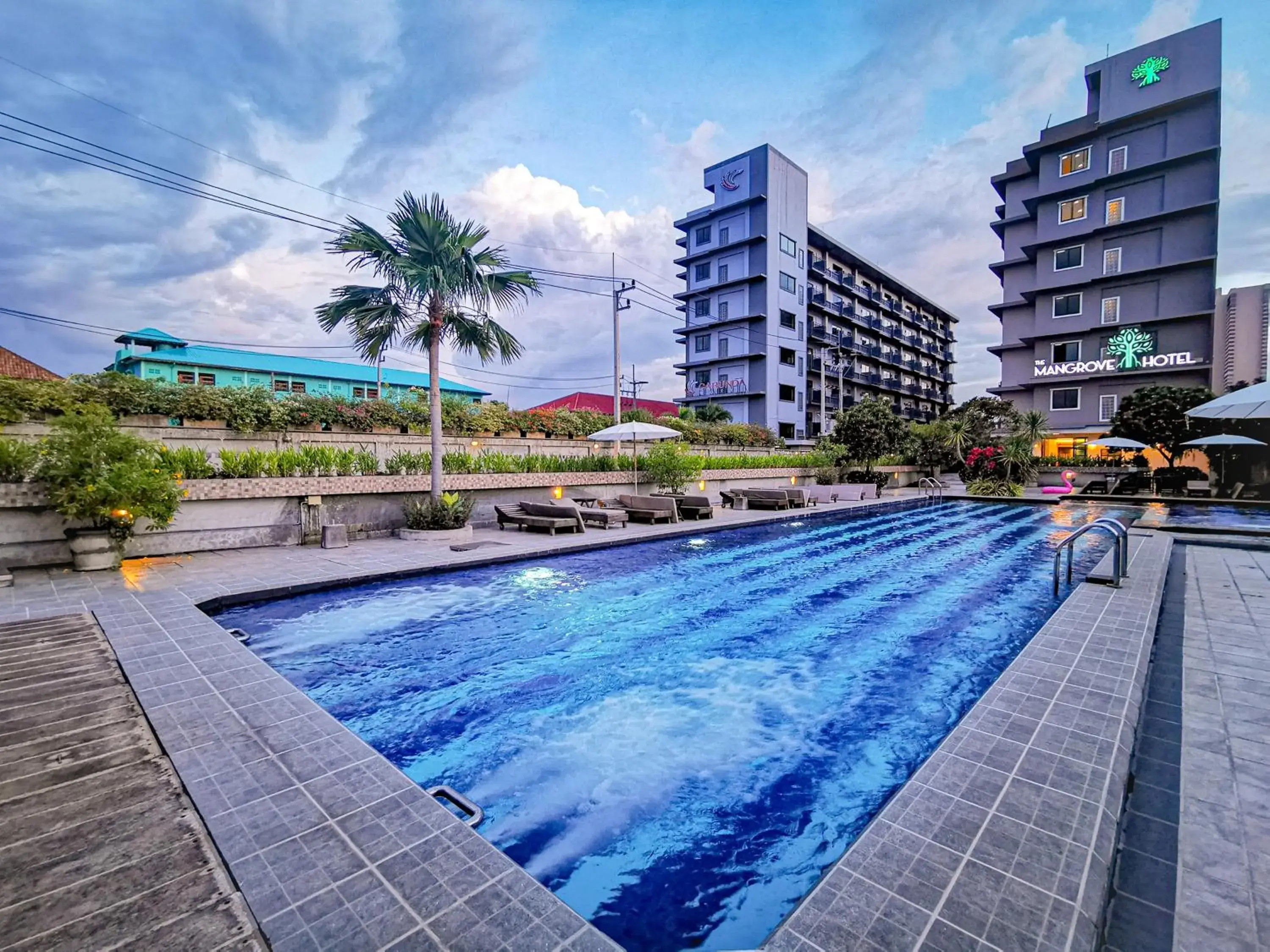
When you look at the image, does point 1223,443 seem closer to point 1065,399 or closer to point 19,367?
point 1065,399

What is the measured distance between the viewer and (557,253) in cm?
2150

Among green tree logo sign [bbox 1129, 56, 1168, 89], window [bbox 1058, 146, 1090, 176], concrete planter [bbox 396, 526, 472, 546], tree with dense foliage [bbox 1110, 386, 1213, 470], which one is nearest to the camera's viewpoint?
concrete planter [bbox 396, 526, 472, 546]

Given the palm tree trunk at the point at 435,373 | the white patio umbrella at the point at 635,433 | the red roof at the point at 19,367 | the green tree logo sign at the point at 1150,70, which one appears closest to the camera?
the palm tree trunk at the point at 435,373

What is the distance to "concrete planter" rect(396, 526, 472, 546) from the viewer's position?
1111 cm

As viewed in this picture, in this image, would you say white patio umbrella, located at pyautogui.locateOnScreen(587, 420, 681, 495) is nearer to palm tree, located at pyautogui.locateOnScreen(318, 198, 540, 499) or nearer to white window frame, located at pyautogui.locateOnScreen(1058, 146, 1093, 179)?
palm tree, located at pyautogui.locateOnScreen(318, 198, 540, 499)

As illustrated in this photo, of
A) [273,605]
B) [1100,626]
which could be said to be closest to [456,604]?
[273,605]

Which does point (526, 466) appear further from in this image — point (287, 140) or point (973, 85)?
point (973, 85)

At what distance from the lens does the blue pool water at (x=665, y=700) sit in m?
2.81

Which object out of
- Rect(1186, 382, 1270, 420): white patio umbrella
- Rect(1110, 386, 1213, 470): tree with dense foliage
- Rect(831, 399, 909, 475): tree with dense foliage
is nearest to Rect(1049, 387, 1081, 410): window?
Rect(1110, 386, 1213, 470): tree with dense foliage

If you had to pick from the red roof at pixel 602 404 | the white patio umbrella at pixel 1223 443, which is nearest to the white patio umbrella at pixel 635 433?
the white patio umbrella at pixel 1223 443

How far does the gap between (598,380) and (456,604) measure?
1855 inches

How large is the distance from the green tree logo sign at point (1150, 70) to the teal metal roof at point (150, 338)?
212 ft

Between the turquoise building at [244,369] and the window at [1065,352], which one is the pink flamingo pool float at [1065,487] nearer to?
the window at [1065,352]

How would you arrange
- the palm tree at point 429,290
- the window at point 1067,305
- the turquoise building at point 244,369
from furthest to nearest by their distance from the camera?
1. the turquoise building at point 244,369
2. the window at point 1067,305
3. the palm tree at point 429,290
